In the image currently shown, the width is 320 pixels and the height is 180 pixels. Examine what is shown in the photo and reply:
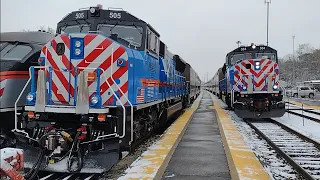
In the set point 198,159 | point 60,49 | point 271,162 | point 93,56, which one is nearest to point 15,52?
point 60,49

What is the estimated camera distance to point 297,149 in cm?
847

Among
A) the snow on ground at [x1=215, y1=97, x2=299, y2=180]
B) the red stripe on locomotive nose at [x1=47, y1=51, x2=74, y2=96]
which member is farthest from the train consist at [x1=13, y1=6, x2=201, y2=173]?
the snow on ground at [x1=215, y1=97, x2=299, y2=180]

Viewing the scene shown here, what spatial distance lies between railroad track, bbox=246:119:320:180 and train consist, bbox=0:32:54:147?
5.71 meters

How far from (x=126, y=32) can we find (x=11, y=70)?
2.57 m

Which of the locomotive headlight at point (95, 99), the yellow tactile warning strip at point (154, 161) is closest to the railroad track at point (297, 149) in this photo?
the yellow tactile warning strip at point (154, 161)

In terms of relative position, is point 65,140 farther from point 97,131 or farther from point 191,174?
point 191,174

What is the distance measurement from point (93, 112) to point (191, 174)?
2.00 meters

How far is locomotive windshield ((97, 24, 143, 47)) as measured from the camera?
295 inches

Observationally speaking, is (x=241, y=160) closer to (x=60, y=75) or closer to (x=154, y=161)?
(x=154, y=161)

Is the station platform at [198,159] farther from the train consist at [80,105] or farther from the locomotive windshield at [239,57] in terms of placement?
the locomotive windshield at [239,57]

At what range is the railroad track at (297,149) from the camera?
6.41m

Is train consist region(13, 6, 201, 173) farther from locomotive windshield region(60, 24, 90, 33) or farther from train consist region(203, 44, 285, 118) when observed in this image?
train consist region(203, 44, 285, 118)

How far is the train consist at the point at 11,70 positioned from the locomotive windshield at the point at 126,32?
5.31ft

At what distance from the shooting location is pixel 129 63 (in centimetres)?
636
